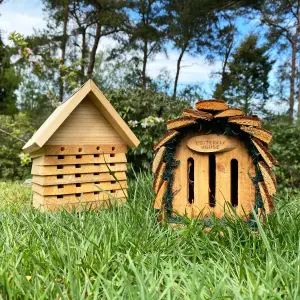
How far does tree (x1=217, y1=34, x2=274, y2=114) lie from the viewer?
42.7 feet

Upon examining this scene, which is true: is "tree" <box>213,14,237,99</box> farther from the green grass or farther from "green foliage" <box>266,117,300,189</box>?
the green grass

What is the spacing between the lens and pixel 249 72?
13594 millimetres

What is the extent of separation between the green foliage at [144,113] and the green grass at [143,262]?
299 cm


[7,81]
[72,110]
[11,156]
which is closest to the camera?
[72,110]

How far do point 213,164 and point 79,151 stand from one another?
854 millimetres

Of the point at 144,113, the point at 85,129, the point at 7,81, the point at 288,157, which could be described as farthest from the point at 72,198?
the point at 7,81

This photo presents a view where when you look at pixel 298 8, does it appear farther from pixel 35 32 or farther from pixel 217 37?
pixel 35 32

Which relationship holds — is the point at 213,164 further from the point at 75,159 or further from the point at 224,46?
the point at 224,46

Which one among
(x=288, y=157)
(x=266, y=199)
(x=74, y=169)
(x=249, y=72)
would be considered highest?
(x=249, y=72)

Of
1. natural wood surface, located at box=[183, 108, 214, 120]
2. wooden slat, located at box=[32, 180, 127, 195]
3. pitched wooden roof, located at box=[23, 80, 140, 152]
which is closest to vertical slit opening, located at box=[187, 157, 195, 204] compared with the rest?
natural wood surface, located at box=[183, 108, 214, 120]

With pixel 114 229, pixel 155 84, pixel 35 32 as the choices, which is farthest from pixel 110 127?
pixel 35 32

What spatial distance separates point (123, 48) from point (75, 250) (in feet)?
36.6

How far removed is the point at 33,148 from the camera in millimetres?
2195

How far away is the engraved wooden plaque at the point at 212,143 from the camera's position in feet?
5.69
